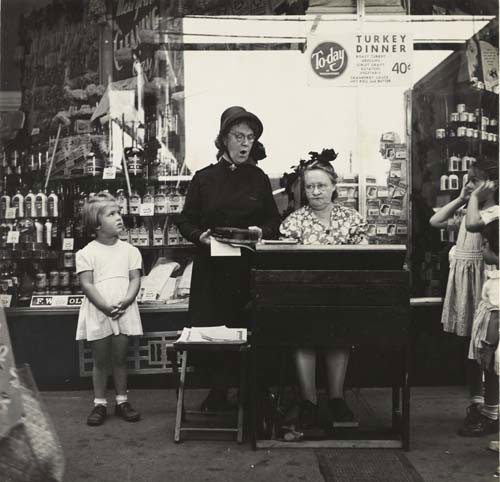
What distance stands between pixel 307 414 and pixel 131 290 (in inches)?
60.7

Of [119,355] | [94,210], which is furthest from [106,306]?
[94,210]

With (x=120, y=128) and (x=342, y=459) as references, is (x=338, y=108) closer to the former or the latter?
(x=120, y=128)

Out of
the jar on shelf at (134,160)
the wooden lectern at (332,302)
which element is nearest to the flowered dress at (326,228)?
the wooden lectern at (332,302)

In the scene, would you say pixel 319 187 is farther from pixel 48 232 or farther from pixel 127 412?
pixel 48 232

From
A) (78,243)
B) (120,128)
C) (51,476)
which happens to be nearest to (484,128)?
(120,128)

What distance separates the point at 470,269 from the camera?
5.54 meters

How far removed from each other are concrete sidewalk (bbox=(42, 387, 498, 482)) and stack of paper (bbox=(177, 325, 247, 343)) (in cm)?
65

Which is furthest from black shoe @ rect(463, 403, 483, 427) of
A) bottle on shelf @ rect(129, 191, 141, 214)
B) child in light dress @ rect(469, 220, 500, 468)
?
bottle on shelf @ rect(129, 191, 141, 214)

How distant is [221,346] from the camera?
4895 mm

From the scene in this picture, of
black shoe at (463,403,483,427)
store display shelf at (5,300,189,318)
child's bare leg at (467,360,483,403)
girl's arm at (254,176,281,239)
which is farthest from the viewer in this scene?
store display shelf at (5,300,189,318)

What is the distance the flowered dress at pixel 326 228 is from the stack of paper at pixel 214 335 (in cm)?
72

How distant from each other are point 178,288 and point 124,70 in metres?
2.03

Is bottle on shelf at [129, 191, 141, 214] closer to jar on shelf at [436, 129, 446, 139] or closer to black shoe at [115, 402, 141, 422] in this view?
black shoe at [115, 402, 141, 422]

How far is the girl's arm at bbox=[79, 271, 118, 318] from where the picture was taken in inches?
214
